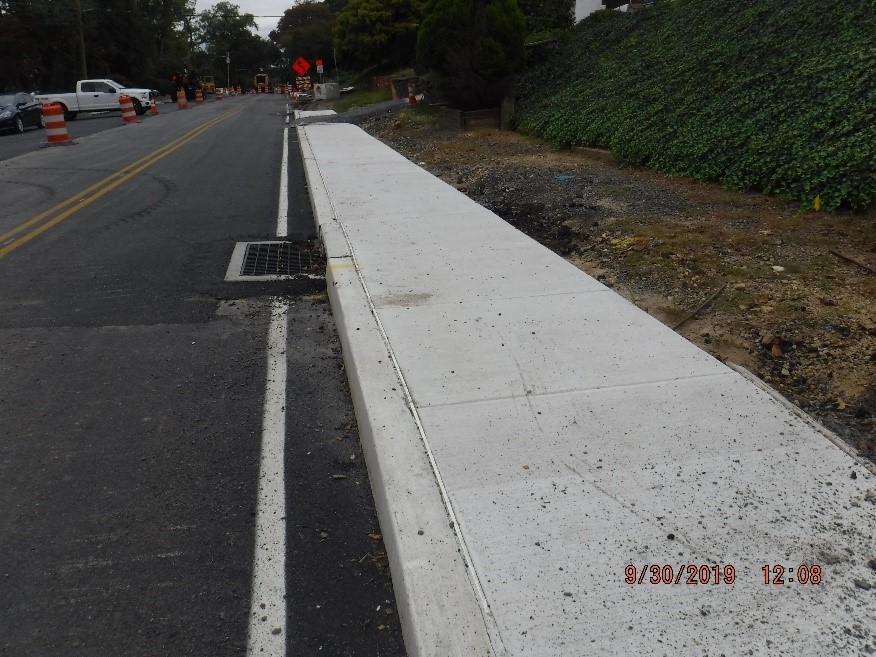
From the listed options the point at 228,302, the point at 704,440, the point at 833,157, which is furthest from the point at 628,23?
the point at 704,440

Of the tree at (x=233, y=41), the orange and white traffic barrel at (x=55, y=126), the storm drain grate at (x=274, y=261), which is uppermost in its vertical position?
the tree at (x=233, y=41)

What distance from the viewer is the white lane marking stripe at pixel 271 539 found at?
2824mm

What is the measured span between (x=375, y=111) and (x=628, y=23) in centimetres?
1200

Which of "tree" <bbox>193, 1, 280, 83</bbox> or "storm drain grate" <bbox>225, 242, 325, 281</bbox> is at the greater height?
"tree" <bbox>193, 1, 280, 83</bbox>

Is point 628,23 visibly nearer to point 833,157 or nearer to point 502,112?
point 502,112

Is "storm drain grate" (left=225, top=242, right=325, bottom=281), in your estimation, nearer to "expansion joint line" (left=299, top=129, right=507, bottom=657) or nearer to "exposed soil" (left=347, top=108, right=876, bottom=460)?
"expansion joint line" (left=299, top=129, right=507, bottom=657)

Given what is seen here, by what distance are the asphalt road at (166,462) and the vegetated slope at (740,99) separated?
5.95m

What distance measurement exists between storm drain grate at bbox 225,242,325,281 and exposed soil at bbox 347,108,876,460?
250 centimetres

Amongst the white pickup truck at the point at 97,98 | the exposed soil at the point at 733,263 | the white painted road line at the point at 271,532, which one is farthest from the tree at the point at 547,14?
the white painted road line at the point at 271,532

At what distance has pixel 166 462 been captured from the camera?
3.94 m

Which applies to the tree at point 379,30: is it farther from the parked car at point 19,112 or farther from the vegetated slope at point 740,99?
the vegetated slope at point 740,99

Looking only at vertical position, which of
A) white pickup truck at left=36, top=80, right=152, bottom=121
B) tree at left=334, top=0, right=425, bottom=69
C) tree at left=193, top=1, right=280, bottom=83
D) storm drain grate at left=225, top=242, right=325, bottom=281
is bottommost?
storm drain grate at left=225, top=242, right=325, bottom=281

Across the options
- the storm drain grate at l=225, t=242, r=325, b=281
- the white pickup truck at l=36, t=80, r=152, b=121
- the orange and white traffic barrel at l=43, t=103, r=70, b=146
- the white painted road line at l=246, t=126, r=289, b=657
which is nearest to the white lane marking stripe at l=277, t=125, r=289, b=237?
the storm drain grate at l=225, t=242, r=325, b=281

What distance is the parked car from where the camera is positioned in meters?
24.2
